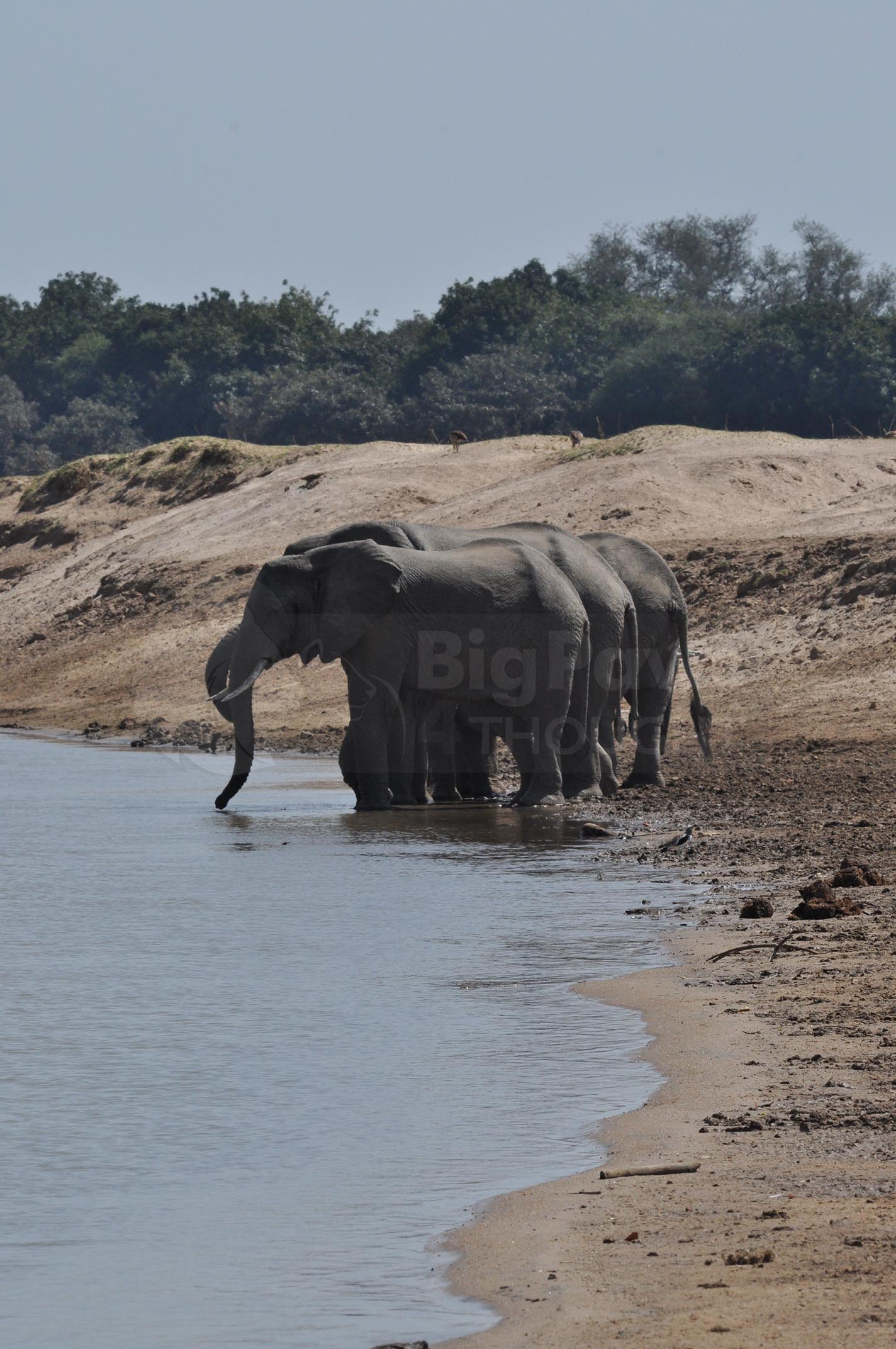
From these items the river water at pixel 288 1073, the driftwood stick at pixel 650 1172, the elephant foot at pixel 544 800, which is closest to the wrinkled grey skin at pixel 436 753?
the elephant foot at pixel 544 800

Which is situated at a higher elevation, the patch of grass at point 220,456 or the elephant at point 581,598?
the patch of grass at point 220,456

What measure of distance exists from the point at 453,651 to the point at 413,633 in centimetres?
38

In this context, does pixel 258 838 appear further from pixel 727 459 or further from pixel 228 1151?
pixel 727 459

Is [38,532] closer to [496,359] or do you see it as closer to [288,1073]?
[496,359]

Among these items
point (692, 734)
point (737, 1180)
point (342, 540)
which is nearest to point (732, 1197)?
point (737, 1180)

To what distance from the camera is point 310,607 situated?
17.3 meters

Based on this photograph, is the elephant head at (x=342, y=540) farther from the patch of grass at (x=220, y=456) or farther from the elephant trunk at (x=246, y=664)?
the patch of grass at (x=220, y=456)

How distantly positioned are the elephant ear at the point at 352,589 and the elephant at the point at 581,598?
1.75 feet

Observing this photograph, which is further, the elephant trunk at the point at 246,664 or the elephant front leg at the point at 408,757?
the elephant front leg at the point at 408,757

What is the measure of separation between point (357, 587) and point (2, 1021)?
863 centimetres

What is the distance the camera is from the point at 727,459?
3431 cm

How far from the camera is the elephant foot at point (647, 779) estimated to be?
61.0ft

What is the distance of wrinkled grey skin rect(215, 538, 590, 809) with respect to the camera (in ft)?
55.7

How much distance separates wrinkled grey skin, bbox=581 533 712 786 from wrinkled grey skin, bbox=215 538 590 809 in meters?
1.31
